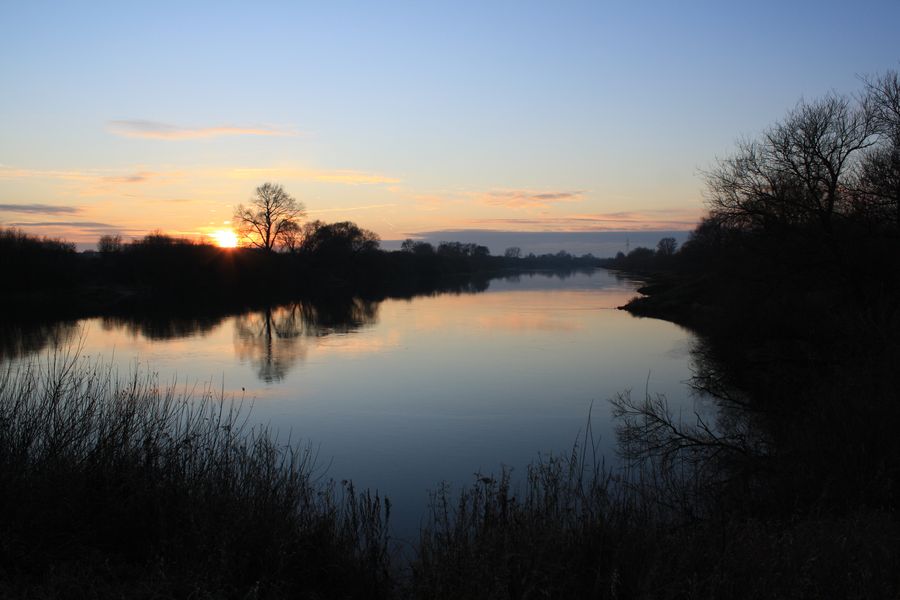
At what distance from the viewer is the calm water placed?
36.3 feet

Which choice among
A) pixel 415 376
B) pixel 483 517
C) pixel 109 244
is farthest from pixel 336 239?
pixel 483 517

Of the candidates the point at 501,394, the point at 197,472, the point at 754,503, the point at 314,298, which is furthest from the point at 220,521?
the point at 314,298

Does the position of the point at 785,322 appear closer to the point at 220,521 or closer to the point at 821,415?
the point at 821,415

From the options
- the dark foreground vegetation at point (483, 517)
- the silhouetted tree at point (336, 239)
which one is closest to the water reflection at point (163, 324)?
the dark foreground vegetation at point (483, 517)

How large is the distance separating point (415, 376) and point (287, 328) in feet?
46.9

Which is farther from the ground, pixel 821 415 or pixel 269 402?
pixel 821 415

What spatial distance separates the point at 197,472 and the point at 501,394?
32.6 ft

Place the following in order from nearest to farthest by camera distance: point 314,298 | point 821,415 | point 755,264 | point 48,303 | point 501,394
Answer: point 821,415 < point 501,394 < point 755,264 < point 48,303 < point 314,298

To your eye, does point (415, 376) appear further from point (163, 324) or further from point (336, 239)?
point (336, 239)

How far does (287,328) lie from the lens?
31.0 m

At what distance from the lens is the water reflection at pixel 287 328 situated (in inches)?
823

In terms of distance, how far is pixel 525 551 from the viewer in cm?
492

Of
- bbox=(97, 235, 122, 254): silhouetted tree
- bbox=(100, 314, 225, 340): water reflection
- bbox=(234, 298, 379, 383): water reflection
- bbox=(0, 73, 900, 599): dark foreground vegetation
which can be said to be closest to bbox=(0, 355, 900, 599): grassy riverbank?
bbox=(0, 73, 900, 599): dark foreground vegetation

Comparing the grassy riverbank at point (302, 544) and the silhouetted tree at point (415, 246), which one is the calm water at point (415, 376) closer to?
the grassy riverbank at point (302, 544)
